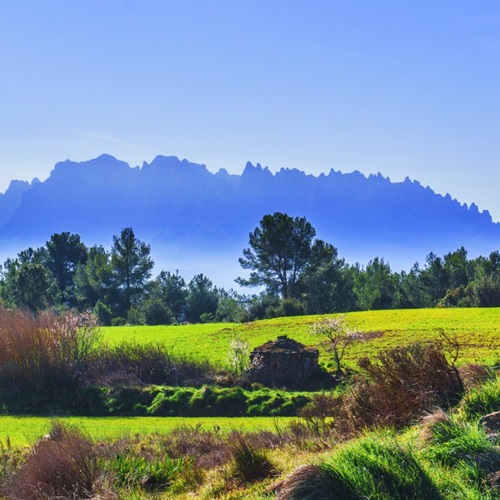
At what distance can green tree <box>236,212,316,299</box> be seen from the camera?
8288cm

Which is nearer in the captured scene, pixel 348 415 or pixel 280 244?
pixel 348 415

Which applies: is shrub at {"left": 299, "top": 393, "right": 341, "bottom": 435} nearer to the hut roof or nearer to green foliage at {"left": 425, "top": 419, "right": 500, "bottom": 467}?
green foliage at {"left": 425, "top": 419, "right": 500, "bottom": 467}

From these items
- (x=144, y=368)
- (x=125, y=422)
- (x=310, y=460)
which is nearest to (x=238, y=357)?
(x=144, y=368)

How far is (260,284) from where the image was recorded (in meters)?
85.8

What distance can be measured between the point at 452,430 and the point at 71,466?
6006 millimetres

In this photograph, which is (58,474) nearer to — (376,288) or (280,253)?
(280,253)

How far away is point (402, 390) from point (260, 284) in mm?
73678

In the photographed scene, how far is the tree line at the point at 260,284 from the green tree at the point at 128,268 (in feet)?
0.46

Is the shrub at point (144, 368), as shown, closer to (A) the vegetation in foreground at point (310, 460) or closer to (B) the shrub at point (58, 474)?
(A) the vegetation in foreground at point (310, 460)

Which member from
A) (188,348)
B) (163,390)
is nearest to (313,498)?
(163,390)

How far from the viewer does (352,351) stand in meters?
41.6

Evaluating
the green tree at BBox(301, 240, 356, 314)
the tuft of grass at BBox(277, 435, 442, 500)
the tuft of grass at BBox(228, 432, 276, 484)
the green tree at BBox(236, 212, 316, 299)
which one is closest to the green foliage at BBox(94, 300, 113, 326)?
the green tree at BBox(236, 212, 316, 299)

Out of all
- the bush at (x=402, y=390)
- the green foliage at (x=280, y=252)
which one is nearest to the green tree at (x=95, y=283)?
the green foliage at (x=280, y=252)

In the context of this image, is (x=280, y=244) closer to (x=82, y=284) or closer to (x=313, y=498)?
(x=82, y=284)
